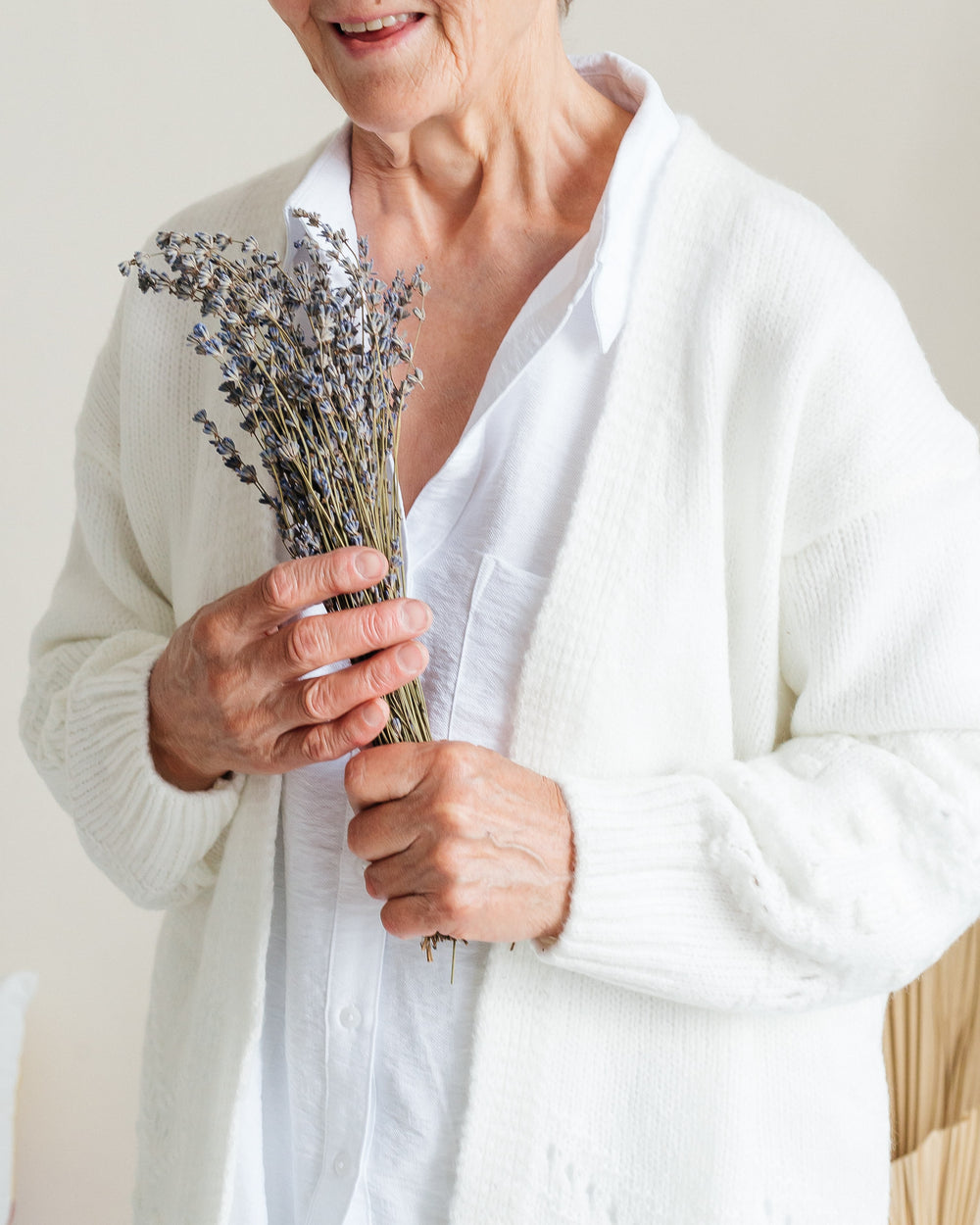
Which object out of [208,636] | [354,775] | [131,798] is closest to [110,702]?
[131,798]

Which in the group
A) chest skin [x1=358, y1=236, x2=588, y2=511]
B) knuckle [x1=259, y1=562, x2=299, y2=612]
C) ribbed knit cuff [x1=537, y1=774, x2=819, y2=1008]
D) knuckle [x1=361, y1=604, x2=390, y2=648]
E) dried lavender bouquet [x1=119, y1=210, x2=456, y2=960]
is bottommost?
ribbed knit cuff [x1=537, y1=774, x2=819, y2=1008]

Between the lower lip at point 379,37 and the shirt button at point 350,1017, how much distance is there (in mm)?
722

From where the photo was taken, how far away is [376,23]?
0.92 meters

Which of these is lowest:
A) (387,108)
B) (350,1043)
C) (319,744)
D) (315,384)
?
(350,1043)

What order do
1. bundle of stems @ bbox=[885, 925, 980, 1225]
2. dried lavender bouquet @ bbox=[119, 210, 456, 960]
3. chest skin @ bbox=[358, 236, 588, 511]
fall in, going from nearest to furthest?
dried lavender bouquet @ bbox=[119, 210, 456, 960]
chest skin @ bbox=[358, 236, 588, 511]
bundle of stems @ bbox=[885, 925, 980, 1225]

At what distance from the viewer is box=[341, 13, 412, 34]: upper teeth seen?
922 mm

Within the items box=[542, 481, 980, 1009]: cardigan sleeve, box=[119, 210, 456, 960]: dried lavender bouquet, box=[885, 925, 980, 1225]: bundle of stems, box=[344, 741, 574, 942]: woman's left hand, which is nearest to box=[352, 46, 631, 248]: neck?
box=[119, 210, 456, 960]: dried lavender bouquet

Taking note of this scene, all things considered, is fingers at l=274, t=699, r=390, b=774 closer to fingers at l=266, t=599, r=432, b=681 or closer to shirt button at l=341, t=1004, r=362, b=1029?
fingers at l=266, t=599, r=432, b=681

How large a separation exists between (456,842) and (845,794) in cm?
30

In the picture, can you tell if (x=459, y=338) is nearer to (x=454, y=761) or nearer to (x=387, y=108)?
(x=387, y=108)

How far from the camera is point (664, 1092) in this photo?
0.97 meters

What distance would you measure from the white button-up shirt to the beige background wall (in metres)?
1.05

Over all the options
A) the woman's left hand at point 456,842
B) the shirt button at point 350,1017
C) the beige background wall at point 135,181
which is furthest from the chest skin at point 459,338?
the beige background wall at point 135,181

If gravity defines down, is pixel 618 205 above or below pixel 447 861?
above
